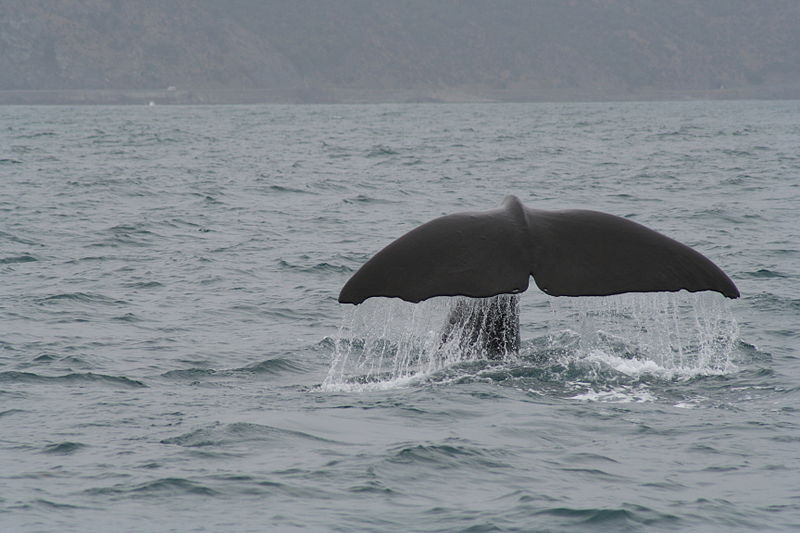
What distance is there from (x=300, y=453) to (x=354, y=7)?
188 metres

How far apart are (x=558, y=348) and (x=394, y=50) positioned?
6508 inches

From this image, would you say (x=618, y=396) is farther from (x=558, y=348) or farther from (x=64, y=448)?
(x=64, y=448)

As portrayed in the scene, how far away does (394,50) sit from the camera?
565 ft

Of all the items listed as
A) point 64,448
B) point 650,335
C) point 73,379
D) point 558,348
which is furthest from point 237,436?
point 650,335

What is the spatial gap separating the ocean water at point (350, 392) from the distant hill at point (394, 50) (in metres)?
125

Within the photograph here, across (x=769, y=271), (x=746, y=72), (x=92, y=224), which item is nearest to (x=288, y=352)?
(x=769, y=271)

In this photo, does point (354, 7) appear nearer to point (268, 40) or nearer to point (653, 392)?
point (268, 40)

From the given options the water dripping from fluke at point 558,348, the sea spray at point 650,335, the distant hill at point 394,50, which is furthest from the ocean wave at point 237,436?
the distant hill at point 394,50

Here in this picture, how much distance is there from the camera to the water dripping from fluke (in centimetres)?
876

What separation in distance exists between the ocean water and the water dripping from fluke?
37 mm

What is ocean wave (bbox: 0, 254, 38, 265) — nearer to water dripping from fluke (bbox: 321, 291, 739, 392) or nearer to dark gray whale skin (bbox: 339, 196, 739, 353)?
water dripping from fluke (bbox: 321, 291, 739, 392)

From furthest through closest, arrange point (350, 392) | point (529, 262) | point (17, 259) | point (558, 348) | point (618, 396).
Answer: point (17, 259) < point (558, 348) < point (350, 392) < point (618, 396) < point (529, 262)

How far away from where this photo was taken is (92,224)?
19844 mm

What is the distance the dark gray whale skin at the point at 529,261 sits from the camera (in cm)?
658
